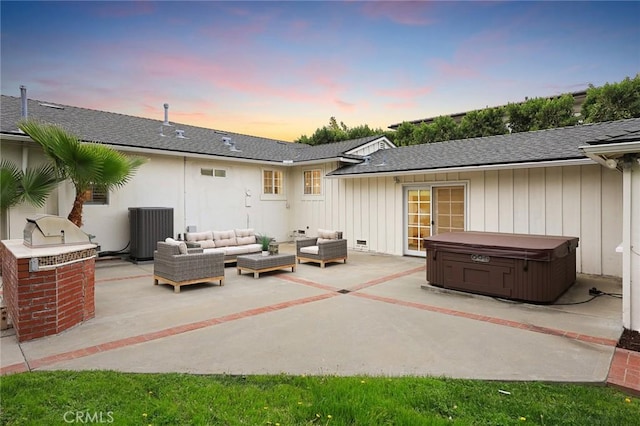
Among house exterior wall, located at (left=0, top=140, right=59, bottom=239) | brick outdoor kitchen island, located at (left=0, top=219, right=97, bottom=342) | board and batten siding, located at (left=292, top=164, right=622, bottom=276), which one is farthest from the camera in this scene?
house exterior wall, located at (left=0, top=140, right=59, bottom=239)

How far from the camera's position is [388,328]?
15.2 feet

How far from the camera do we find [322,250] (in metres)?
9.30

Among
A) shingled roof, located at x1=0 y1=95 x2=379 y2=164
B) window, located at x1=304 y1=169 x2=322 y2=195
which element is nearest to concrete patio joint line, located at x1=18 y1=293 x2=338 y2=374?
shingled roof, located at x1=0 y1=95 x2=379 y2=164

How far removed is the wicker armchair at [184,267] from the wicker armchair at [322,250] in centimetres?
292

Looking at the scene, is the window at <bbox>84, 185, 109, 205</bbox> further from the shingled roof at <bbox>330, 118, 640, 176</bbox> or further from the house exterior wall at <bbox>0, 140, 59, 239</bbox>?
the shingled roof at <bbox>330, 118, 640, 176</bbox>

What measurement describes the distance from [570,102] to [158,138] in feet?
70.4

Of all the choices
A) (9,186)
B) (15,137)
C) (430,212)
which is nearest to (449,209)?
(430,212)

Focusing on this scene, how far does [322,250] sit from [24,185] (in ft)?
22.7

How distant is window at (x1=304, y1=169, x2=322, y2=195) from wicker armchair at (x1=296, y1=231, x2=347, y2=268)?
4.41 meters

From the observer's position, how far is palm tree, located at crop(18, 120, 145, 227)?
6.94 m

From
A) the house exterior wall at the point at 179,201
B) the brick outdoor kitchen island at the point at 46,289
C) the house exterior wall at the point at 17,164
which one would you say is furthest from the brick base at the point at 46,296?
the house exterior wall at the point at 179,201

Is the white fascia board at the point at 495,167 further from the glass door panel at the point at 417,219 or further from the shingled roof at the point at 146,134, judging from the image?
the shingled roof at the point at 146,134

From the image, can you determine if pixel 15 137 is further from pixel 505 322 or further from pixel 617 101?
pixel 617 101

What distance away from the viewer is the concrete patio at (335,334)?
Result: 348 cm
